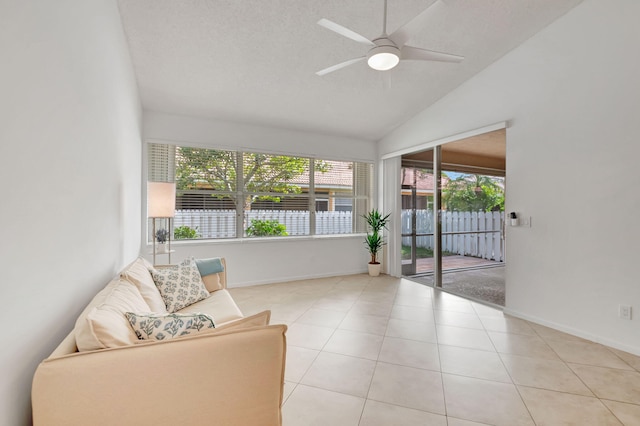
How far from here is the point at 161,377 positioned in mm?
1052

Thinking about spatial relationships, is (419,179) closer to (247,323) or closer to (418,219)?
(418,219)

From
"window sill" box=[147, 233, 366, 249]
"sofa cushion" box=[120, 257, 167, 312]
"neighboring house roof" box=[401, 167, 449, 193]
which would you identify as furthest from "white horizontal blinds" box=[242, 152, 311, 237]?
"sofa cushion" box=[120, 257, 167, 312]

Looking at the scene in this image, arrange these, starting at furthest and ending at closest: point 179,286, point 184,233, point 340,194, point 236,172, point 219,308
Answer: point 340,194 < point 236,172 < point 184,233 < point 179,286 < point 219,308

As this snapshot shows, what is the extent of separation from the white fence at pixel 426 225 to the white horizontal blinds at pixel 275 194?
0.02m

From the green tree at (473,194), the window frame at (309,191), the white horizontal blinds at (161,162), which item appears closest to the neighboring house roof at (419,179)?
the green tree at (473,194)

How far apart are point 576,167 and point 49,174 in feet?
13.4

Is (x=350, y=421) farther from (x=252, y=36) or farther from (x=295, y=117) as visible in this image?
(x=295, y=117)

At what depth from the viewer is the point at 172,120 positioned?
4367 millimetres

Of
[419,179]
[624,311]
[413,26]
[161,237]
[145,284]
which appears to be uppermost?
[413,26]

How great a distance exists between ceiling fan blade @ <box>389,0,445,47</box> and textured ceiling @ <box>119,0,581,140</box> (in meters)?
0.07

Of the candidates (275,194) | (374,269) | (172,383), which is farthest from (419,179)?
(172,383)

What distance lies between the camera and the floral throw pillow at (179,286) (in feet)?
8.09

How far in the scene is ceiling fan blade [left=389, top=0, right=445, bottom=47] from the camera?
1.89 meters

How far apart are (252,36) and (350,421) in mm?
3364
